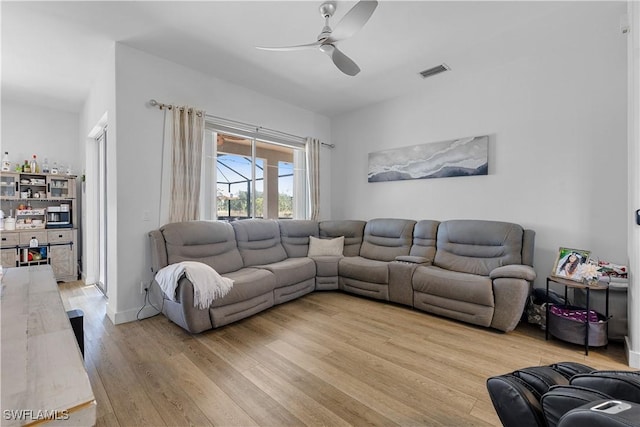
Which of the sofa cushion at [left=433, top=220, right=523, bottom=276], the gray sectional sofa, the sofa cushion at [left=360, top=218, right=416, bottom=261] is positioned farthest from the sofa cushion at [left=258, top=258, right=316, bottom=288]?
the sofa cushion at [left=433, top=220, right=523, bottom=276]

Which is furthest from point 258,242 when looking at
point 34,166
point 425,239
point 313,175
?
point 34,166

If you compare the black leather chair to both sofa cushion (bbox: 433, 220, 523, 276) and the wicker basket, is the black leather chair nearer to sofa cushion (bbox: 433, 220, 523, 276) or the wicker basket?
the wicker basket

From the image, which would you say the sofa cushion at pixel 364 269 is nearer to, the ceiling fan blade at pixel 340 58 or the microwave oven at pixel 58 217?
the ceiling fan blade at pixel 340 58

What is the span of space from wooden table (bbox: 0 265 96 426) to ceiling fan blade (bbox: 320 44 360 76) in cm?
243

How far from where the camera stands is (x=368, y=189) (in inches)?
188

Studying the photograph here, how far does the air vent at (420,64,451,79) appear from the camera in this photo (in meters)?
3.37

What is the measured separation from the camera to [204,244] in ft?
10.4

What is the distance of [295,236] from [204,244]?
147 centimetres

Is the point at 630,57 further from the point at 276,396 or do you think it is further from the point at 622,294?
the point at 276,396

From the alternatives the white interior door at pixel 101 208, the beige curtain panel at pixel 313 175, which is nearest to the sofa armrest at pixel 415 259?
the beige curtain panel at pixel 313 175

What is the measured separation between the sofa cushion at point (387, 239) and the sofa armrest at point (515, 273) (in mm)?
Result: 1204

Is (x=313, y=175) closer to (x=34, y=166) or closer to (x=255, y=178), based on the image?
(x=255, y=178)

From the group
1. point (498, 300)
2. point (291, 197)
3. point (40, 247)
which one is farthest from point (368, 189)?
point (40, 247)

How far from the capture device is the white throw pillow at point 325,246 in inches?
167
